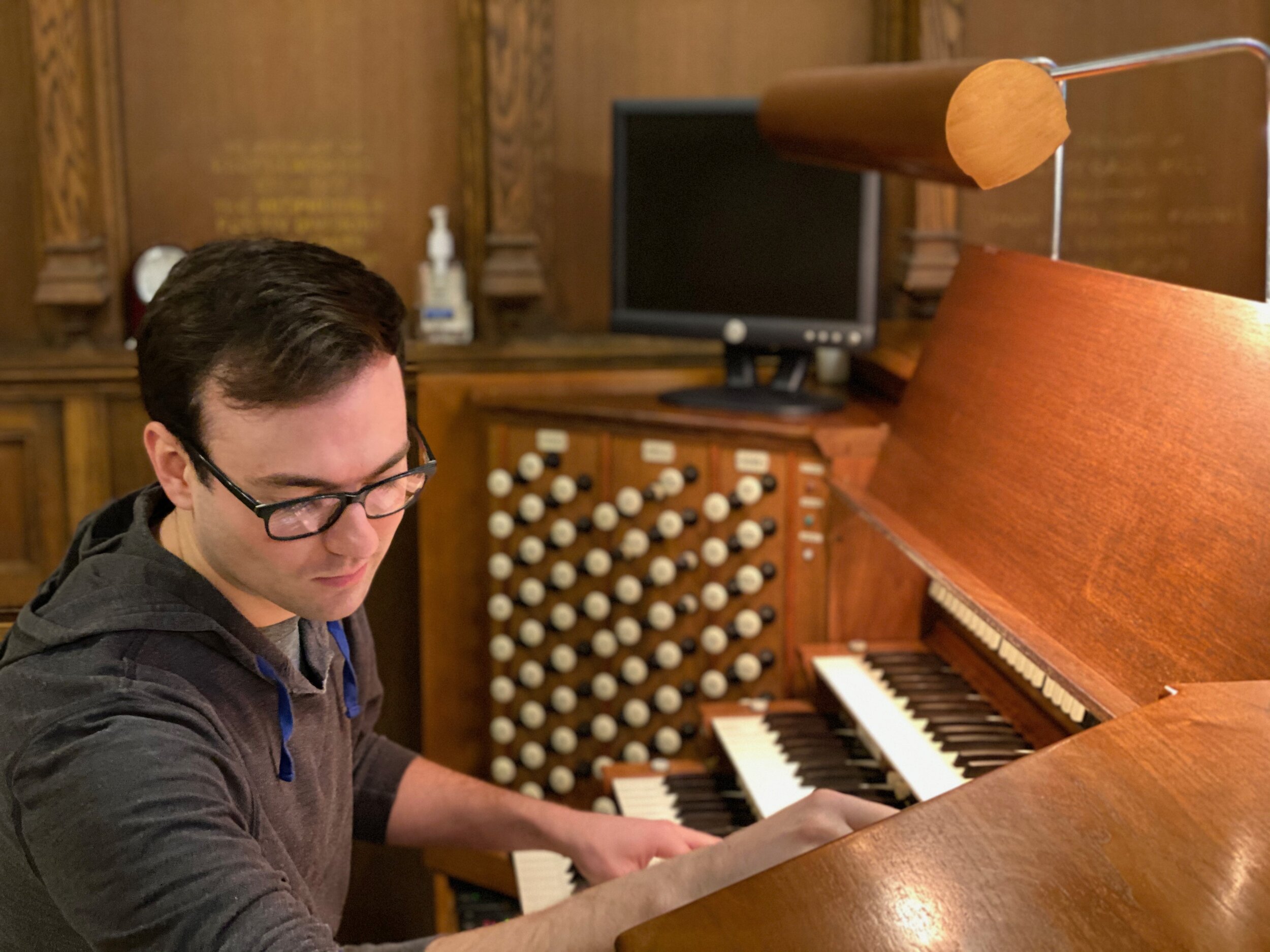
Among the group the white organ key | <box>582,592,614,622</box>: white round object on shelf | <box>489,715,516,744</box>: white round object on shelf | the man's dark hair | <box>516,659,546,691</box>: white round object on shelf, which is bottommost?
<box>489,715,516,744</box>: white round object on shelf

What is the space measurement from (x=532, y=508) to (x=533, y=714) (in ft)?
1.53

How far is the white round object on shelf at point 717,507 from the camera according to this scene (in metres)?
2.72

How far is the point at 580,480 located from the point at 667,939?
6.44 ft

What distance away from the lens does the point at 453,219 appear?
3.41 meters

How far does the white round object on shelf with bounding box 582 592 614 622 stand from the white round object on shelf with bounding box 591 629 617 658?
4 centimetres

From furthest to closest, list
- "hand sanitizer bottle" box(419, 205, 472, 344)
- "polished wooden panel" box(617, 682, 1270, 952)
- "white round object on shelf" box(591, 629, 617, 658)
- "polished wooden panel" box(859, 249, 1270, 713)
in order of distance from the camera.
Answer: "hand sanitizer bottle" box(419, 205, 472, 344) → "white round object on shelf" box(591, 629, 617, 658) → "polished wooden panel" box(859, 249, 1270, 713) → "polished wooden panel" box(617, 682, 1270, 952)

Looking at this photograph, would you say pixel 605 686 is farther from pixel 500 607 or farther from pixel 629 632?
pixel 500 607

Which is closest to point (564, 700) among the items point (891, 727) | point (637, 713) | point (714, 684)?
point (637, 713)

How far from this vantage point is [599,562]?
2.88 meters

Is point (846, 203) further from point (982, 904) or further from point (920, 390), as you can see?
point (982, 904)

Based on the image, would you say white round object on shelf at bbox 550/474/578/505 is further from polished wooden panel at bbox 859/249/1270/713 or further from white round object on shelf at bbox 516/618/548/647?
polished wooden panel at bbox 859/249/1270/713

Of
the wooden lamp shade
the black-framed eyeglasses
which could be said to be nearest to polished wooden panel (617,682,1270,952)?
the black-framed eyeglasses

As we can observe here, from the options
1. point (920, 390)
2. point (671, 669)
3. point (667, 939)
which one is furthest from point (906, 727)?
point (667, 939)

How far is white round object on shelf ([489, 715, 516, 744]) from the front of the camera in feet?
9.93
